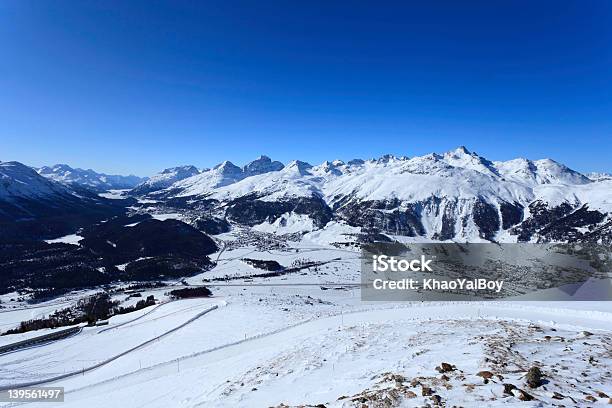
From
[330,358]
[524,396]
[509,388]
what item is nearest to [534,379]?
[509,388]

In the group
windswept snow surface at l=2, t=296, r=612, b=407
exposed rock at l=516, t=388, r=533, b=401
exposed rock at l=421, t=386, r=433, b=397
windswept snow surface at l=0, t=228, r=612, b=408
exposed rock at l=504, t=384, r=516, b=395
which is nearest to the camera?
exposed rock at l=516, t=388, r=533, b=401

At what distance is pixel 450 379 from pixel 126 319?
5495 centimetres

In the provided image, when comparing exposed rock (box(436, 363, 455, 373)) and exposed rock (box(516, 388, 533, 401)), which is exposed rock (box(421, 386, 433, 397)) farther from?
exposed rock (box(516, 388, 533, 401))

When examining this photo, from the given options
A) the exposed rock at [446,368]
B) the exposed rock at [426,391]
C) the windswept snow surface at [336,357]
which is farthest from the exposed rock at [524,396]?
the exposed rock at [446,368]

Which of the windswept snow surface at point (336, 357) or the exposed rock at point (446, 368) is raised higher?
the exposed rock at point (446, 368)

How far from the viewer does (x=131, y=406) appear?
21.6 m

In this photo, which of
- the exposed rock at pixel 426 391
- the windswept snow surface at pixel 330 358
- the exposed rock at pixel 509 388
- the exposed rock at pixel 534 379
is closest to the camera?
the exposed rock at pixel 509 388

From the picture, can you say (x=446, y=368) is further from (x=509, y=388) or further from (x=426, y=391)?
(x=509, y=388)

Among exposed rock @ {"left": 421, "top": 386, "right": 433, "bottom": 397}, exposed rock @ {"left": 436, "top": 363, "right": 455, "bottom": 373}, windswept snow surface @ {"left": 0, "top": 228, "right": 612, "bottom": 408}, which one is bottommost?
windswept snow surface @ {"left": 0, "top": 228, "right": 612, "bottom": 408}

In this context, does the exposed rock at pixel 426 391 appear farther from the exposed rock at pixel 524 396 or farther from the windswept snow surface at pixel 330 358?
the exposed rock at pixel 524 396

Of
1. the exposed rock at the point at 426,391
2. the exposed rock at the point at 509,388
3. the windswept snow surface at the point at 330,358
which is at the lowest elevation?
the windswept snow surface at the point at 330,358

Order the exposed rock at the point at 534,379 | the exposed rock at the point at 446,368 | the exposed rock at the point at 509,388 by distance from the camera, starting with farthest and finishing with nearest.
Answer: the exposed rock at the point at 446,368 → the exposed rock at the point at 534,379 → the exposed rock at the point at 509,388

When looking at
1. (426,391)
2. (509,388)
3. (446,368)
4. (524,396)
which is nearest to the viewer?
(524,396)

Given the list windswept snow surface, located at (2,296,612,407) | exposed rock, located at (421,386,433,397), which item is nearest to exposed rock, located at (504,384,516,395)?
windswept snow surface, located at (2,296,612,407)
